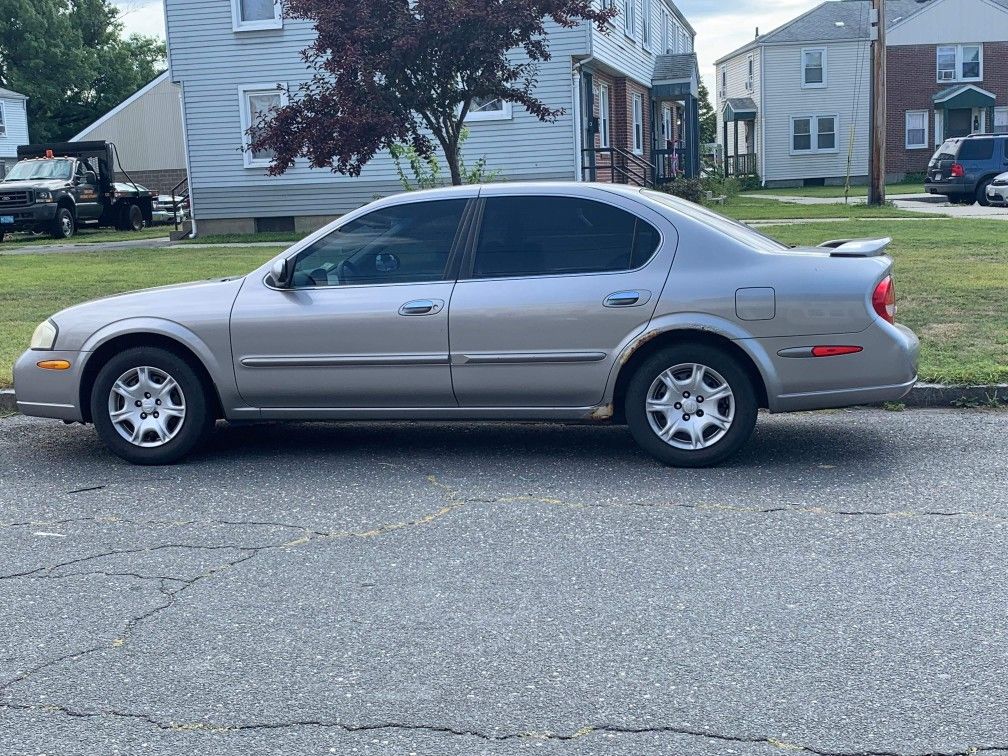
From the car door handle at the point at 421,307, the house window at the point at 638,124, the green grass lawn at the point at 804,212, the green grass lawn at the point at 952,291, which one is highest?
the house window at the point at 638,124

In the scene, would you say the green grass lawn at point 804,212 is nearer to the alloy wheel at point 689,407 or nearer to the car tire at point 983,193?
the car tire at point 983,193

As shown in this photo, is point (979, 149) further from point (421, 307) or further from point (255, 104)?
point (421, 307)

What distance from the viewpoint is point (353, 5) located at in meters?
16.1

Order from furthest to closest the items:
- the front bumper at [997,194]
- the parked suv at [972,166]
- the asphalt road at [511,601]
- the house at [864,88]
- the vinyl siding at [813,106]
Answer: the vinyl siding at [813,106], the house at [864,88], the parked suv at [972,166], the front bumper at [997,194], the asphalt road at [511,601]

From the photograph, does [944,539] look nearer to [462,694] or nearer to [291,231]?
[462,694]

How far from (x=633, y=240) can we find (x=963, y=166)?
2852 cm

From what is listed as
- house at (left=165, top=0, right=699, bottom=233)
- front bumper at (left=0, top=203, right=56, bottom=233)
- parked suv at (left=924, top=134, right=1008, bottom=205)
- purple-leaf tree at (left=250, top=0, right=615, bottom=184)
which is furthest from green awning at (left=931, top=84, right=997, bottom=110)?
purple-leaf tree at (left=250, top=0, right=615, bottom=184)

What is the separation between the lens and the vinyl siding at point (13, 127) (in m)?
54.6

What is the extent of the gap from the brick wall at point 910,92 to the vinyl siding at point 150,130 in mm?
29478

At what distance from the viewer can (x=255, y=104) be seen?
27.8m

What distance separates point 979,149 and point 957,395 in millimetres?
26933

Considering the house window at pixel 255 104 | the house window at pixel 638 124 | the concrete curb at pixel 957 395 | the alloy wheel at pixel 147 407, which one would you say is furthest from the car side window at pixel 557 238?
the house window at pixel 638 124

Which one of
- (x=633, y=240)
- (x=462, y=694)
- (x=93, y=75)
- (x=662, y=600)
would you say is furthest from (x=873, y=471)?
(x=93, y=75)

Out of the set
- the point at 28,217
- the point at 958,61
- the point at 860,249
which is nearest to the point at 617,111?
the point at 28,217
